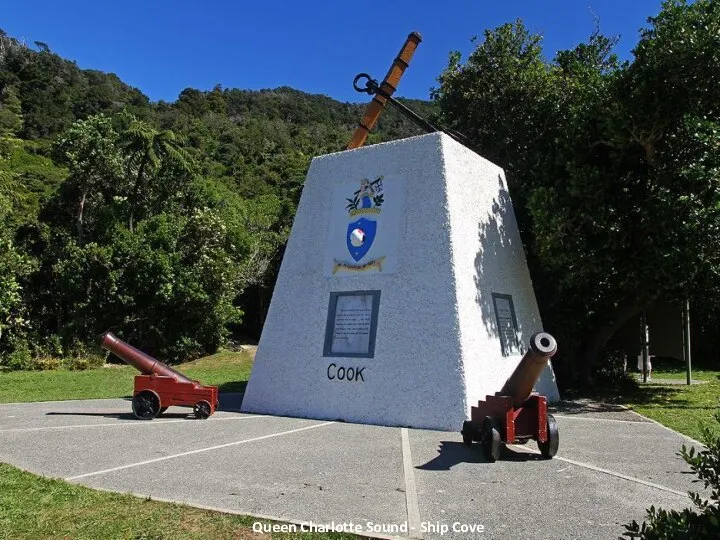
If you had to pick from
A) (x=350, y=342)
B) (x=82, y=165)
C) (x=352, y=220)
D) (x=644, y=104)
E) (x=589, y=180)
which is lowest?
(x=350, y=342)

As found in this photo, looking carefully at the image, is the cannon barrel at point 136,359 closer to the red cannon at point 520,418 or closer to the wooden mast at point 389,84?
the red cannon at point 520,418

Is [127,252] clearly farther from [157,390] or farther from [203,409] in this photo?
[203,409]

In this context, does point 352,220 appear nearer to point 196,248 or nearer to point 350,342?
point 350,342

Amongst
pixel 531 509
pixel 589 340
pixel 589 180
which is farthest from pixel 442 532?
pixel 589 340

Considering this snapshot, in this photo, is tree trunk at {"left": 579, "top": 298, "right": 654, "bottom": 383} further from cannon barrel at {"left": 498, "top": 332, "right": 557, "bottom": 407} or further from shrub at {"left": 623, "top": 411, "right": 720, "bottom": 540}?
shrub at {"left": 623, "top": 411, "right": 720, "bottom": 540}

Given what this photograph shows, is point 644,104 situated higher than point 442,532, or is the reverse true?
point 644,104

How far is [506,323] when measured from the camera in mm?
9820

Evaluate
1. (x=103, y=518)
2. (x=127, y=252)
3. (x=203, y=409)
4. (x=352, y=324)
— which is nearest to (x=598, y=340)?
(x=352, y=324)

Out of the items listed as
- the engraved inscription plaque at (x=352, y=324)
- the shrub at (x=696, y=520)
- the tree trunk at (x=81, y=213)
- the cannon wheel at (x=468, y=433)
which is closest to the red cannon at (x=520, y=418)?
the cannon wheel at (x=468, y=433)

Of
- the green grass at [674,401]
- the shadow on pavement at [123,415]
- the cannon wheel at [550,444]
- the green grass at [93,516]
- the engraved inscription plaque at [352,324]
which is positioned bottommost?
the green grass at [93,516]

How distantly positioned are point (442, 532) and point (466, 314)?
16.3ft

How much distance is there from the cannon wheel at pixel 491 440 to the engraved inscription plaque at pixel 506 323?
3.36 meters

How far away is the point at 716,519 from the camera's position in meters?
2.28

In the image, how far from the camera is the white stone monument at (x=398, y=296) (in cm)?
860
